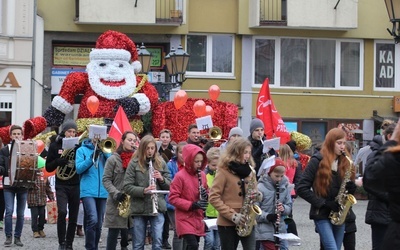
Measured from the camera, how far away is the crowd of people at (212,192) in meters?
10.2

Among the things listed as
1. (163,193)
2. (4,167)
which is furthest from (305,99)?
(163,193)

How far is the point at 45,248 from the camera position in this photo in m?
15.1

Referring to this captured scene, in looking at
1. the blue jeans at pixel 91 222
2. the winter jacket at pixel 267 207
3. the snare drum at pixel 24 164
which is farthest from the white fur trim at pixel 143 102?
the winter jacket at pixel 267 207

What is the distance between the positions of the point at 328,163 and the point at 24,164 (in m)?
5.28

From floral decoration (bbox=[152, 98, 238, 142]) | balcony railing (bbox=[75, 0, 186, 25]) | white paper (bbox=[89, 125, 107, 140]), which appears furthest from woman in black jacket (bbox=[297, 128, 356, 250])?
balcony railing (bbox=[75, 0, 186, 25])

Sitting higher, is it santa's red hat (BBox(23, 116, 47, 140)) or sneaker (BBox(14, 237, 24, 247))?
santa's red hat (BBox(23, 116, 47, 140))

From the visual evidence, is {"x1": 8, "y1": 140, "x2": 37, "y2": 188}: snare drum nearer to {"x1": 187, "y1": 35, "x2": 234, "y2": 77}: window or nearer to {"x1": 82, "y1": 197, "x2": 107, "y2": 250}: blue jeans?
{"x1": 82, "y1": 197, "x2": 107, "y2": 250}: blue jeans

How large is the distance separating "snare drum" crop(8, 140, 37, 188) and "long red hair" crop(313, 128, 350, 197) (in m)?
5.05

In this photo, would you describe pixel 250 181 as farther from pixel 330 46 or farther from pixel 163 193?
pixel 330 46

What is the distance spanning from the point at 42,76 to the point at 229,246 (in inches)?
826

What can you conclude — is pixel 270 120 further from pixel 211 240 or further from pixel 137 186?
pixel 137 186

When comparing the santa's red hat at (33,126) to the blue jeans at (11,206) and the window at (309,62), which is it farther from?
the window at (309,62)

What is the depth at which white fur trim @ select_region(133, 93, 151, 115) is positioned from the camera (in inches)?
697

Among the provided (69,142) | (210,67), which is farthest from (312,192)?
(210,67)
